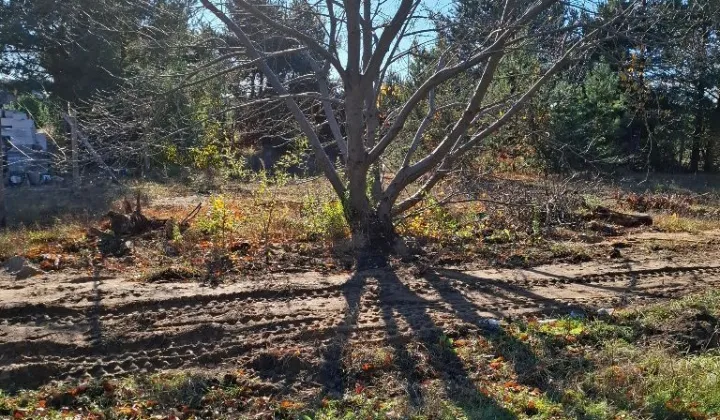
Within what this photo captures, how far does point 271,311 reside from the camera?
5328 mm

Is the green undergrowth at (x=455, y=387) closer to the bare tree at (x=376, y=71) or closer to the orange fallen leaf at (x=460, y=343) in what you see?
the orange fallen leaf at (x=460, y=343)

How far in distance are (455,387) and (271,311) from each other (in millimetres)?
1854

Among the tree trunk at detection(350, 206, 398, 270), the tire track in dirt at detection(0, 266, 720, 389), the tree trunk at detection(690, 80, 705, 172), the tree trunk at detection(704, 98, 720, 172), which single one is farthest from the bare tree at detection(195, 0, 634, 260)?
the tree trunk at detection(704, 98, 720, 172)

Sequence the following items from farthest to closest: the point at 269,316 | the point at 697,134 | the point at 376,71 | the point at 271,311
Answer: the point at 697,134 → the point at 376,71 → the point at 271,311 → the point at 269,316

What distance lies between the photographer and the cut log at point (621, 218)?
9741 mm

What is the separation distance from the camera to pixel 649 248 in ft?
26.2

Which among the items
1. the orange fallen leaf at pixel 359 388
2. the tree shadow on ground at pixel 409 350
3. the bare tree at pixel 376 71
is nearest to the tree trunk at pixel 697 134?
the bare tree at pixel 376 71

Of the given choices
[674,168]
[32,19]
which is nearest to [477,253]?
[32,19]

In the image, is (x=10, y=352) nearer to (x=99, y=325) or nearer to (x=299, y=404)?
(x=99, y=325)

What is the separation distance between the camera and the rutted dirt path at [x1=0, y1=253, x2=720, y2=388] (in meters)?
4.50

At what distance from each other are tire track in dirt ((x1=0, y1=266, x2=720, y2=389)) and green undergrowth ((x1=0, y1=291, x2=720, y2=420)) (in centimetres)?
24

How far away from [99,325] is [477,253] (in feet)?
14.0

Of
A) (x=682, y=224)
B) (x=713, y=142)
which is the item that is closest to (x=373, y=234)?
(x=682, y=224)

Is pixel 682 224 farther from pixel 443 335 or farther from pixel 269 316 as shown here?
pixel 269 316
